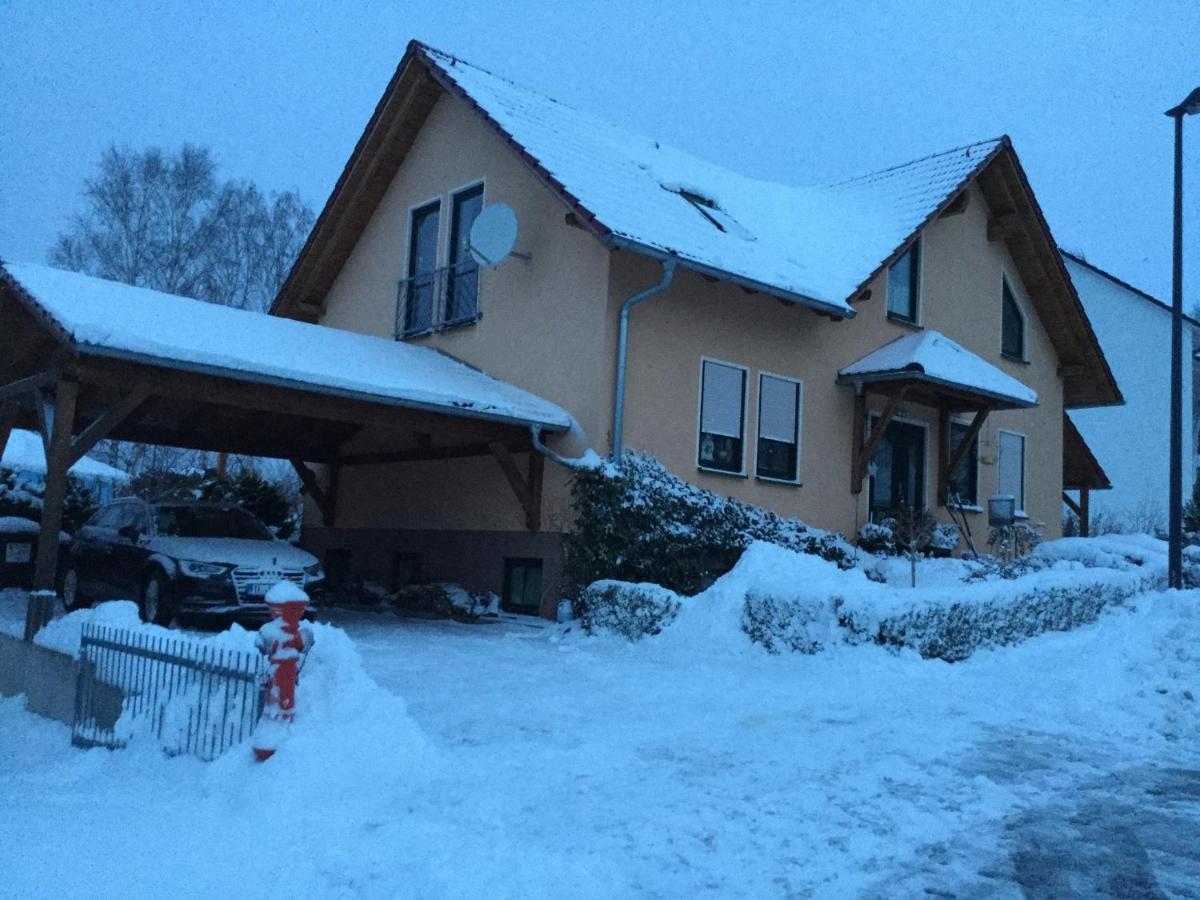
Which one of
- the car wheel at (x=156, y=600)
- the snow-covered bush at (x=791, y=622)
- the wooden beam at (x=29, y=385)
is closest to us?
the snow-covered bush at (x=791, y=622)

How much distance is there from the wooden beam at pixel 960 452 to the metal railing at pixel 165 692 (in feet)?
47.3

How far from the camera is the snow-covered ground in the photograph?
4875 millimetres

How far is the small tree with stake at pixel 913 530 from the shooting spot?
52.9 ft

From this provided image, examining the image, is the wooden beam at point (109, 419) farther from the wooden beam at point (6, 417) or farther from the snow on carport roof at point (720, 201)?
the snow on carport roof at point (720, 201)

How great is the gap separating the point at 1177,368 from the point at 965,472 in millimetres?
5940

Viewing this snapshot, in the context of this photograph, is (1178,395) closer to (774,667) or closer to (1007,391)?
(1007,391)

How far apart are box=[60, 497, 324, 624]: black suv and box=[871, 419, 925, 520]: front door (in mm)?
10053

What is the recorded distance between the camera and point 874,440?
1723cm

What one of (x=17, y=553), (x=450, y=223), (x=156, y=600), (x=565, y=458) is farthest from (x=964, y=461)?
(x=17, y=553)

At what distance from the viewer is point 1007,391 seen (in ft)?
58.9

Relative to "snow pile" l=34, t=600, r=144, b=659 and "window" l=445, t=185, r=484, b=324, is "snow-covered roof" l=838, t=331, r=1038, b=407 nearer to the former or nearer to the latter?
"window" l=445, t=185, r=484, b=324

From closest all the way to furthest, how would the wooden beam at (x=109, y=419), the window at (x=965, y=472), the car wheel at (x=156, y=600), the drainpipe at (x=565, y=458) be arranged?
the wooden beam at (x=109, y=419)
the car wheel at (x=156, y=600)
the drainpipe at (x=565, y=458)
the window at (x=965, y=472)

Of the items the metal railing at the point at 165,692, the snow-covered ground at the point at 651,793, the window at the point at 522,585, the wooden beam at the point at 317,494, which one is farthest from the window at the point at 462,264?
the metal railing at the point at 165,692

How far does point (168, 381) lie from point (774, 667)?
22.0 ft
